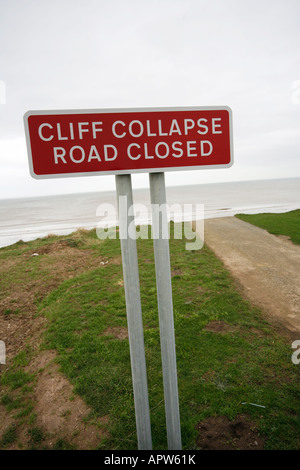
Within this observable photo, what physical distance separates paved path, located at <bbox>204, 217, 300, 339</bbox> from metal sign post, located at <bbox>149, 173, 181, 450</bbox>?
3.97m

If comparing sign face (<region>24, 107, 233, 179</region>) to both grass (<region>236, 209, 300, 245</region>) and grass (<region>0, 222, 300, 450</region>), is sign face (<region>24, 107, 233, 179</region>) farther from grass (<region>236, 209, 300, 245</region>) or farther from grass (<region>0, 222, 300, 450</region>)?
grass (<region>236, 209, 300, 245</region>)

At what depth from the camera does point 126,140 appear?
2270 millimetres

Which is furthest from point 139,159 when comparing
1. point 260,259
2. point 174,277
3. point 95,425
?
point 260,259

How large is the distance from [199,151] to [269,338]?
4.69 m

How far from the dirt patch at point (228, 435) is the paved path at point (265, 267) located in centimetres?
266

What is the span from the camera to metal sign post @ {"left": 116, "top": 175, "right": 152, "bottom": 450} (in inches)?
95.3

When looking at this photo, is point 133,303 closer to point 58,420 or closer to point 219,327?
point 58,420

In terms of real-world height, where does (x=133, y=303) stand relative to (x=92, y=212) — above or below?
above

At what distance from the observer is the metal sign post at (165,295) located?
2.53 meters

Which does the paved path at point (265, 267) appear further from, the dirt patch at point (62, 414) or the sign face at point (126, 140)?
the sign face at point (126, 140)

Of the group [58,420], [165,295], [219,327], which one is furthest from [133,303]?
[219,327]

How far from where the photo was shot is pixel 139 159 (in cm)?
231

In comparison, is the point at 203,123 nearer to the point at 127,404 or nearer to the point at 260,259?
the point at 127,404

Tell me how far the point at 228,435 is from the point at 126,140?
3602 millimetres
